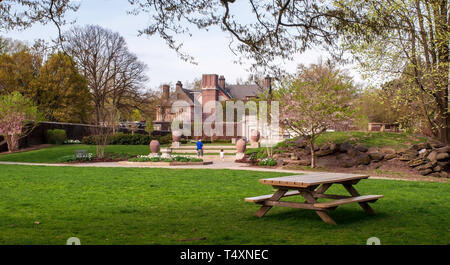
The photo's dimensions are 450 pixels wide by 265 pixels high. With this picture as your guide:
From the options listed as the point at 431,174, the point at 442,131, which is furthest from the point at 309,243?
the point at 442,131

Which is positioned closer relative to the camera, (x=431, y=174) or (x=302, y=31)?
(x=302, y=31)

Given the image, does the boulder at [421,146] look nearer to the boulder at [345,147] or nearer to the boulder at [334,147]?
the boulder at [345,147]

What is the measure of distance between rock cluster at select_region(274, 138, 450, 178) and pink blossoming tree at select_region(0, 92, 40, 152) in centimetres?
1535

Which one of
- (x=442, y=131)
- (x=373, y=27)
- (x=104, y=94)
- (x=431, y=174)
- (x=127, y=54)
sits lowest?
(x=431, y=174)

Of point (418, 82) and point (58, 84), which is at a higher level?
point (58, 84)

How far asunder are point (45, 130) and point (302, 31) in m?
29.0

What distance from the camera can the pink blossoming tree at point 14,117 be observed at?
84.3 ft

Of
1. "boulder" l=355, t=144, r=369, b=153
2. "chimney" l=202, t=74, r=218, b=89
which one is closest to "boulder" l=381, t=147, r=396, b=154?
"boulder" l=355, t=144, r=369, b=153

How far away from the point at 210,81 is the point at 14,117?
1702 inches

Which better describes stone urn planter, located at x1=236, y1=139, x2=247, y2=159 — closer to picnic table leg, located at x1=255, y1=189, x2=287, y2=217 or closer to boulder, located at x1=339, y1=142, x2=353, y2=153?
boulder, located at x1=339, y1=142, x2=353, y2=153

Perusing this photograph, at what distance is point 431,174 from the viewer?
16828mm

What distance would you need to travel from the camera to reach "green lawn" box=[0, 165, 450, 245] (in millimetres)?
5777

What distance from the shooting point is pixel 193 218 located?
23.5 feet
